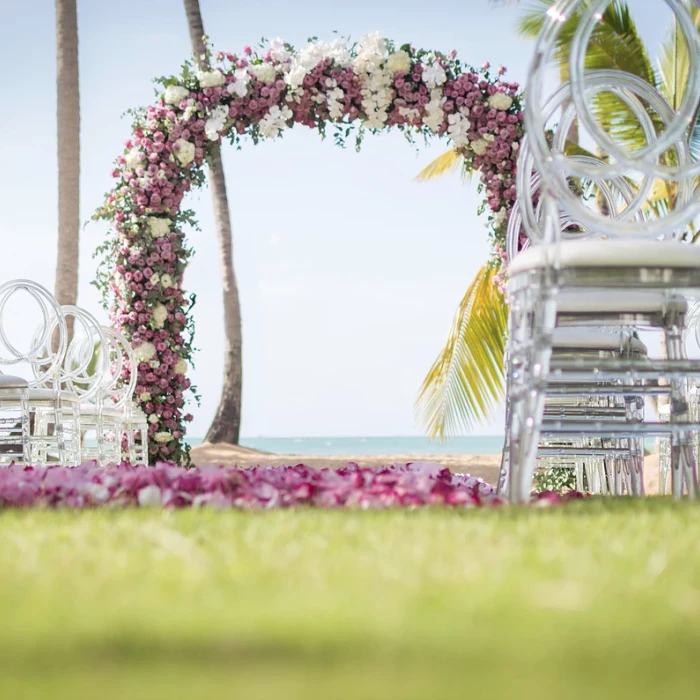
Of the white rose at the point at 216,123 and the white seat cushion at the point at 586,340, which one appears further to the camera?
the white rose at the point at 216,123

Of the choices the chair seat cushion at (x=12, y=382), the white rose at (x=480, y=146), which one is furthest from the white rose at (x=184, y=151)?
the chair seat cushion at (x=12, y=382)

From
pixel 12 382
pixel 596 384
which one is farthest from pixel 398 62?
pixel 596 384

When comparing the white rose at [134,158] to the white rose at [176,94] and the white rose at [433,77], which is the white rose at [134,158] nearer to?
the white rose at [176,94]

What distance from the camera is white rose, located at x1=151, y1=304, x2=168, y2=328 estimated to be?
5.67 m

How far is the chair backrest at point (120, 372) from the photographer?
17.3 ft

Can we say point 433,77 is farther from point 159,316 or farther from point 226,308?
A: point 226,308

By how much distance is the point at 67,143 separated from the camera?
Result: 25.8 feet

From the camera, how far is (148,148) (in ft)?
18.6

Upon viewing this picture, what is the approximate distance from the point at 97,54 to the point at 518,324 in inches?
906

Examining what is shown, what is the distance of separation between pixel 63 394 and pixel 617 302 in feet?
9.47

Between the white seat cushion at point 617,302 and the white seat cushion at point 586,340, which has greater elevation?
the white seat cushion at point 617,302

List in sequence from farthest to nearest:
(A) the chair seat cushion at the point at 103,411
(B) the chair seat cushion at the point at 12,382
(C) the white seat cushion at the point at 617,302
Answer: (A) the chair seat cushion at the point at 103,411 < (B) the chair seat cushion at the point at 12,382 < (C) the white seat cushion at the point at 617,302

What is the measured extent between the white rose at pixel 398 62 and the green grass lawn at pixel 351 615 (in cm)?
455

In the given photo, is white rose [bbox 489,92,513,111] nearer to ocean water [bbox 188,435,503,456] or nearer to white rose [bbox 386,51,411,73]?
white rose [bbox 386,51,411,73]
